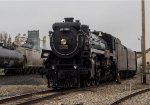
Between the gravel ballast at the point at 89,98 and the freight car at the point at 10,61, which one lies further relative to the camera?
the freight car at the point at 10,61

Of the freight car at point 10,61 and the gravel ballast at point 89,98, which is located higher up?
the freight car at point 10,61

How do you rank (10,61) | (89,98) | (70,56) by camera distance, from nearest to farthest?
(89,98)
(70,56)
(10,61)

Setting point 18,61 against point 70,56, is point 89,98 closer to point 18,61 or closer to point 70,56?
point 70,56

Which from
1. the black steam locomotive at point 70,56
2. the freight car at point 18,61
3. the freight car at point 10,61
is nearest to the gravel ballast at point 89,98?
the black steam locomotive at point 70,56

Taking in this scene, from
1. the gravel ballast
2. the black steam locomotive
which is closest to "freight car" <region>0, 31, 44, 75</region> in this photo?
the black steam locomotive

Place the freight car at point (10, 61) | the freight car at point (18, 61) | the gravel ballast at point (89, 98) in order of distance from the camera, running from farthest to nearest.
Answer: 1. the freight car at point (18, 61)
2. the freight car at point (10, 61)
3. the gravel ballast at point (89, 98)

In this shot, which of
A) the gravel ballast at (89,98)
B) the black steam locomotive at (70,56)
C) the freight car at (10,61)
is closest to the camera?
the gravel ballast at (89,98)

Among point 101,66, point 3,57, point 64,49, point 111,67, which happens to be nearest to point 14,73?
point 3,57

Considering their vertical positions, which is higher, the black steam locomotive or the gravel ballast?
the black steam locomotive

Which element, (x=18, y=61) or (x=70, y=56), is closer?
(x=70, y=56)

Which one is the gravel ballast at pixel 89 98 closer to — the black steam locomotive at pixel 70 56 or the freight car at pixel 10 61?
the black steam locomotive at pixel 70 56

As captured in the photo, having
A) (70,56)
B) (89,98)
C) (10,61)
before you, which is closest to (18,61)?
(10,61)

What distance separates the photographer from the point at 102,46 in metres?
25.1

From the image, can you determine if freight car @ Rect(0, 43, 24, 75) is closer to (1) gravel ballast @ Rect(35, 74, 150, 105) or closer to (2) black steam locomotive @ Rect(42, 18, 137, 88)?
(2) black steam locomotive @ Rect(42, 18, 137, 88)
